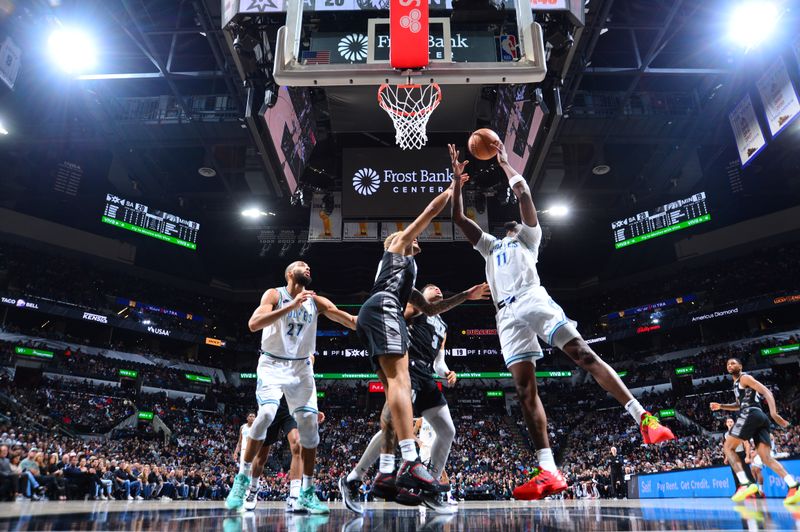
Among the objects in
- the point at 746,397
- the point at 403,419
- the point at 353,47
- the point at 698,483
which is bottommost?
the point at 698,483

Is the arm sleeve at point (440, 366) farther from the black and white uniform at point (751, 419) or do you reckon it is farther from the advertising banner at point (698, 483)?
the advertising banner at point (698, 483)

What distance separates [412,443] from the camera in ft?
11.9

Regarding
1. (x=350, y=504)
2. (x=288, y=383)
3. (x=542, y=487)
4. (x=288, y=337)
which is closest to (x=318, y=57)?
(x=288, y=337)

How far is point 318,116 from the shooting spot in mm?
15117

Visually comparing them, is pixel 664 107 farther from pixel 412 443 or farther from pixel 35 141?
pixel 35 141

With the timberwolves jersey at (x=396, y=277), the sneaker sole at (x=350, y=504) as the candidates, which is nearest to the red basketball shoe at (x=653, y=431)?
the timberwolves jersey at (x=396, y=277)

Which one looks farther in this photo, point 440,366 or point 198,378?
point 198,378

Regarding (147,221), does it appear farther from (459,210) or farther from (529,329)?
(529,329)

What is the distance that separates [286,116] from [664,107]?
10.2 meters

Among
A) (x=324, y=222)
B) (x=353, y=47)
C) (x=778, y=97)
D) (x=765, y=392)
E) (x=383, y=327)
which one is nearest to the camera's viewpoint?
(x=383, y=327)

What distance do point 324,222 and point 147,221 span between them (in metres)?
8.89

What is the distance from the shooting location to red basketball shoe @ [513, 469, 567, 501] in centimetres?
364

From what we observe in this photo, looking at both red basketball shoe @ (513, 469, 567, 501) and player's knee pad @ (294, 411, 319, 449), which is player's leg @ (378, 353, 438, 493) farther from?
player's knee pad @ (294, 411, 319, 449)

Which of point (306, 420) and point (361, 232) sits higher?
point (361, 232)
